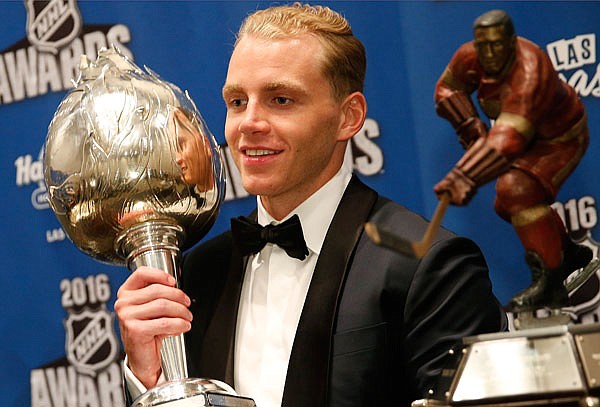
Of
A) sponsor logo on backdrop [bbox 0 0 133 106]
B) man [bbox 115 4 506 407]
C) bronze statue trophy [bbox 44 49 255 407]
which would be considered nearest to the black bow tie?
man [bbox 115 4 506 407]

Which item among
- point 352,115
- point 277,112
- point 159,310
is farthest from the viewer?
point 352,115

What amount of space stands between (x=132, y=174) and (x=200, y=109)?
29.8 inches

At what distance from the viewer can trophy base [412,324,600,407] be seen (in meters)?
1.07

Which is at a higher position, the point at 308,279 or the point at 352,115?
the point at 352,115

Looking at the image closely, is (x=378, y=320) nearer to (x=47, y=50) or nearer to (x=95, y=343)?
(x=95, y=343)

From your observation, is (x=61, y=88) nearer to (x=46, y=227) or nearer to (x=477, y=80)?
(x=46, y=227)

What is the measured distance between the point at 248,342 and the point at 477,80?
78 cm

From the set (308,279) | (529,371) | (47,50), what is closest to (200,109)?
(47,50)

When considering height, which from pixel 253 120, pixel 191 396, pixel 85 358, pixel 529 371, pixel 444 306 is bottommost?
pixel 529 371

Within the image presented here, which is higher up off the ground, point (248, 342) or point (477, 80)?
point (477, 80)

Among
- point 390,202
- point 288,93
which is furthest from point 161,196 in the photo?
point 390,202

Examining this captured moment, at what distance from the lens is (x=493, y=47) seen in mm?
1189

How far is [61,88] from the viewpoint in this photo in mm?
2523

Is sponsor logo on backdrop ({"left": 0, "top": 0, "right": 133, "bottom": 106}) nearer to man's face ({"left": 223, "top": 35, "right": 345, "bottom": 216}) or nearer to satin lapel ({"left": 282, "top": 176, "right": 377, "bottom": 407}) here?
man's face ({"left": 223, "top": 35, "right": 345, "bottom": 216})
